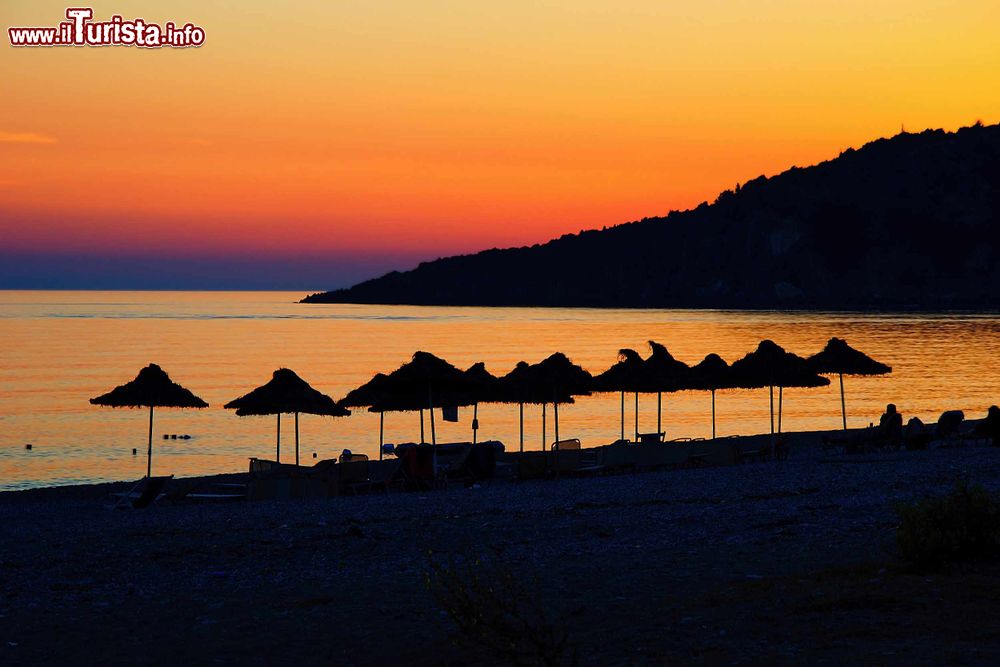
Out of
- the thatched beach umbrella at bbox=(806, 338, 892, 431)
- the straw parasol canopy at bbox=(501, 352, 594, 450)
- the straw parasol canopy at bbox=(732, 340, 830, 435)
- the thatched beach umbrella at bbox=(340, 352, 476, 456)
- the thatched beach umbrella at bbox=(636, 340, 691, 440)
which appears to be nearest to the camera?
the thatched beach umbrella at bbox=(340, 352, 476, 456)

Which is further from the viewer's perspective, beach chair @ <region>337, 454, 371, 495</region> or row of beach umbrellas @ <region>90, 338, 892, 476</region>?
row of beach umbrellas @ <region>90, 338, 892, 476</region>

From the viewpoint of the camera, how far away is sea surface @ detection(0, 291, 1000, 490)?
Result: 33219 millimetres

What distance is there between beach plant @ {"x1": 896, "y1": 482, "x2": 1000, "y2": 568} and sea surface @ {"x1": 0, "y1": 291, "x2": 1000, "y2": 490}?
72.9 ft

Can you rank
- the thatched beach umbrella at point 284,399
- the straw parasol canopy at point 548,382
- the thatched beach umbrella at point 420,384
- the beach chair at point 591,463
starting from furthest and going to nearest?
the straw parasol canopy at point 548,382
the beach chair at point 591,463
the thatched beach umbrella at point 284,399
the thatched beach umbrella at point 420,384

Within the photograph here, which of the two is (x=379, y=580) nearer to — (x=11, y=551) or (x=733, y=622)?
(x=733, y=622)

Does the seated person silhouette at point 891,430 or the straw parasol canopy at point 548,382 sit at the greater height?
the straw parasol canopy at point 548,382

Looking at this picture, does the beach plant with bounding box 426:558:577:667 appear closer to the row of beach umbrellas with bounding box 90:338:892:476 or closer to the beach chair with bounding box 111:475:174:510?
the beach chair with bounding box 111:475:174:510

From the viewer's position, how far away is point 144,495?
1683 centimetres

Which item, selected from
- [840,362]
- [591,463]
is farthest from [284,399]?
[840,362]

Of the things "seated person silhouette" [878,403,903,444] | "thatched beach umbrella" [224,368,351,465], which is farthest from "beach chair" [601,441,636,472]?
"seated person silhouette" [878,403,903,444]

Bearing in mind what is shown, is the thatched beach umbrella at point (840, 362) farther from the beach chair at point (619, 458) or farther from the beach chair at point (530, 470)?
the beach chair at point (530, 470)

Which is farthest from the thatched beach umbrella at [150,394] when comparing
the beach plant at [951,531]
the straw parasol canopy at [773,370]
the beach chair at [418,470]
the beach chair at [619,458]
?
the beach plant at [951,531]

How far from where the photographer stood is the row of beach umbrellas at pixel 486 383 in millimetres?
18922

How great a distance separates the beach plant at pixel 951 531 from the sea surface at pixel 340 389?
22.2m
